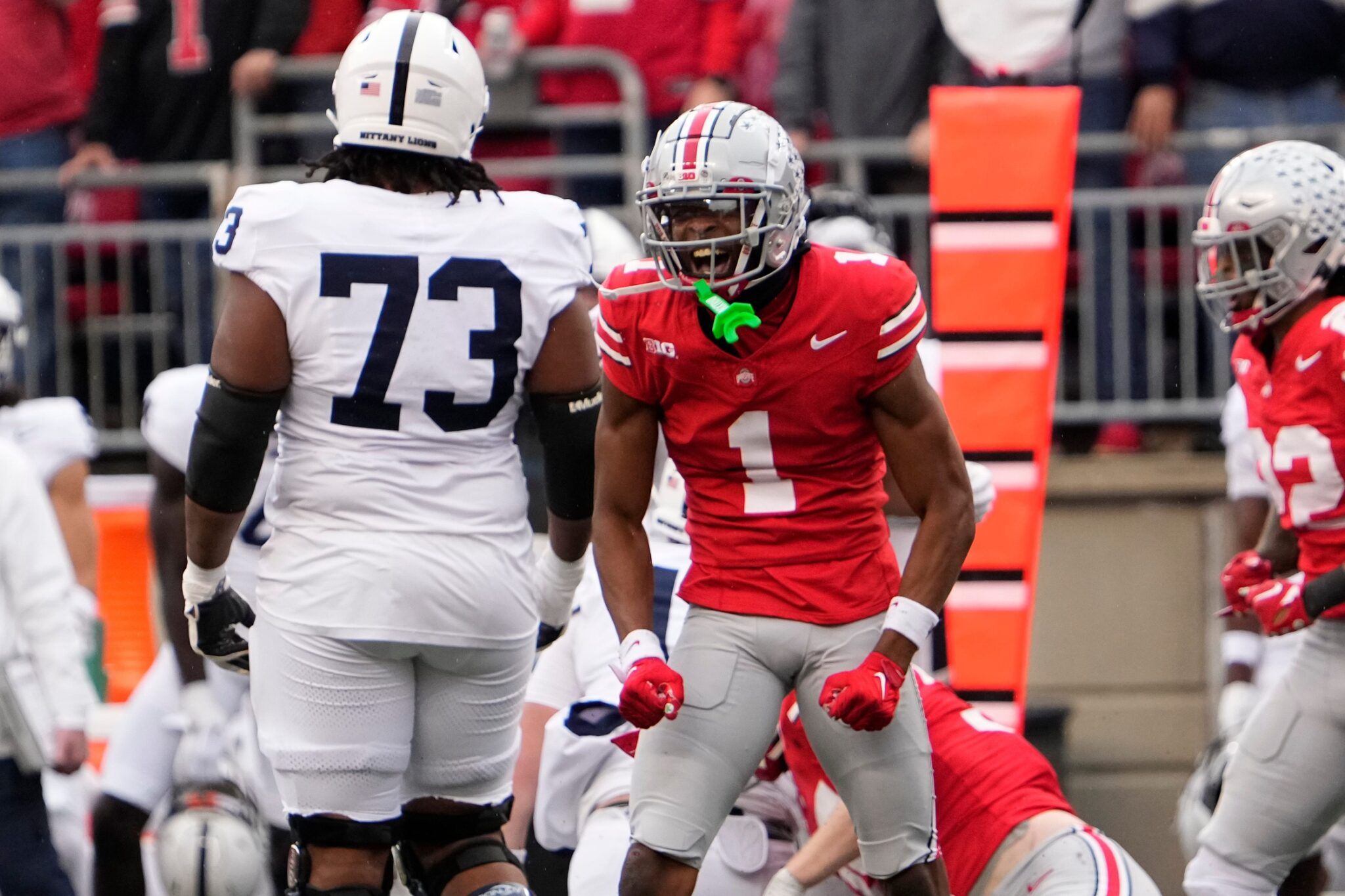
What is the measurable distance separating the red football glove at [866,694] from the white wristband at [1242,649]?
2.84 metres

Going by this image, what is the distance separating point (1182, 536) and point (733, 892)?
3675mm

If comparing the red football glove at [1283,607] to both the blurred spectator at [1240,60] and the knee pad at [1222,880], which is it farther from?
the blurred spectator at [1240,60]

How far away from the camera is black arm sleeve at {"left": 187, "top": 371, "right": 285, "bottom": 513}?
3.65 metres

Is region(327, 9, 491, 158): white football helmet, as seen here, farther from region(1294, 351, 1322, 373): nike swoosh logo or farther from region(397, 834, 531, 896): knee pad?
region(1294, 351, 1322, 373): nike swoosh logo

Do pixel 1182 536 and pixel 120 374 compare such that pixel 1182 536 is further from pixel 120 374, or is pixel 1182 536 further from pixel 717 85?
pixel 120 374

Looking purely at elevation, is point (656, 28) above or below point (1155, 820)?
above

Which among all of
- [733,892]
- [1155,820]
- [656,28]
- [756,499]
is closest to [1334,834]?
[1155,820]

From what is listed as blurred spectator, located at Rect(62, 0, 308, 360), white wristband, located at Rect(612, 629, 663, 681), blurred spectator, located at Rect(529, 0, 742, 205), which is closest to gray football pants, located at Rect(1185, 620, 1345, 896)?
white wristband, located at Rect(612, 629, 663, 681)

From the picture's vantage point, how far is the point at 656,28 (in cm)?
748

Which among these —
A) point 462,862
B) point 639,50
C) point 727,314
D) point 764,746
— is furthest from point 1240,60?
point 462,862

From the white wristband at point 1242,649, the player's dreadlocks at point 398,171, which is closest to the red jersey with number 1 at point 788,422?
the player's dreadlocks at point 398,171

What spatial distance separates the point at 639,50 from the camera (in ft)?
24.6

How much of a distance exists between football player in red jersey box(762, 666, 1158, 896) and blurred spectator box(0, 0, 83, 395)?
4.90m

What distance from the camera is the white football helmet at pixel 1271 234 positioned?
14.6 ft
